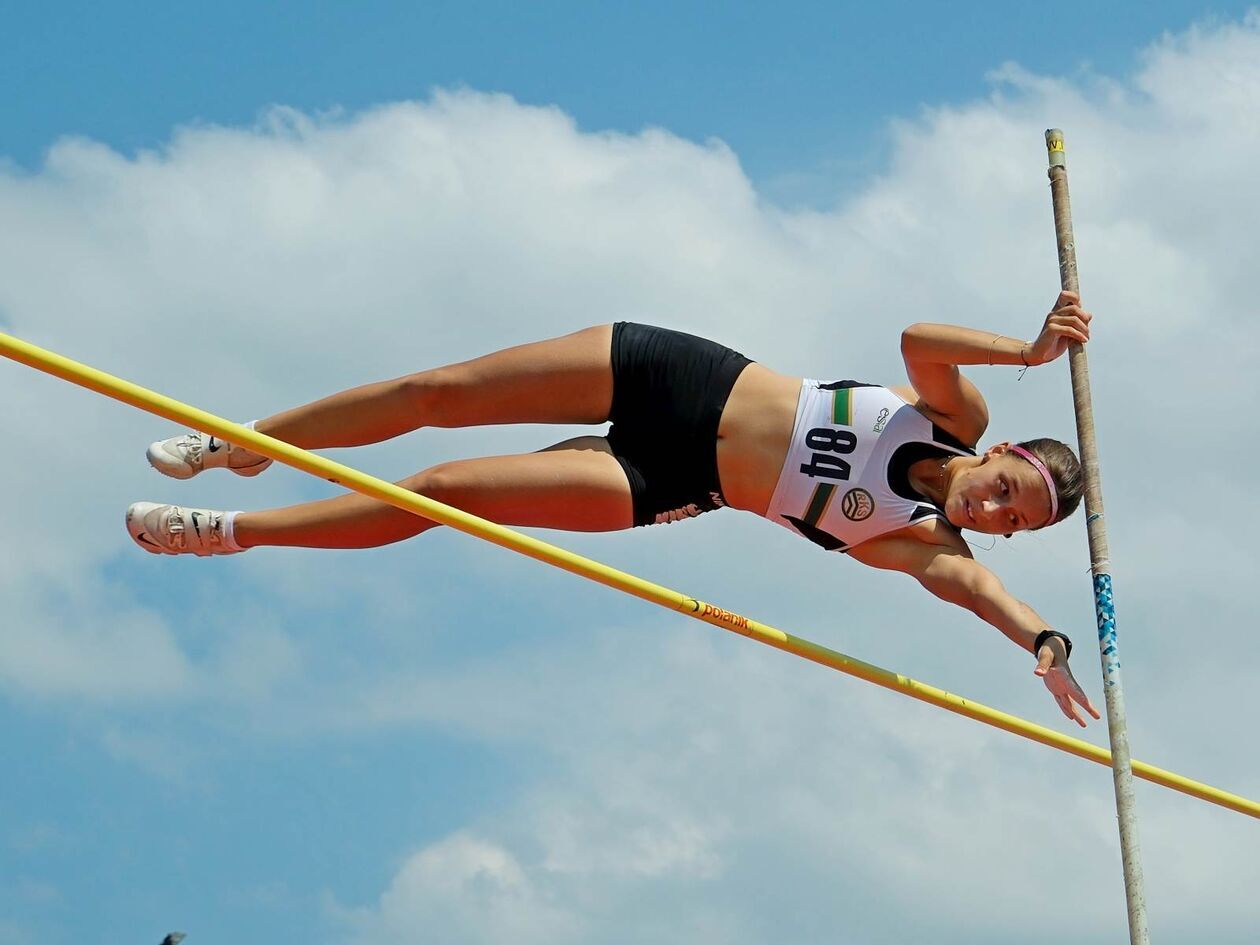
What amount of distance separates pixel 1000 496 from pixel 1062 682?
2.47 ft

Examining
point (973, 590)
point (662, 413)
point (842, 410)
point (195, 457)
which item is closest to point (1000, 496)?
point (973, 590)

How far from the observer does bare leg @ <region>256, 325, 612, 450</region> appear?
7.35 meters

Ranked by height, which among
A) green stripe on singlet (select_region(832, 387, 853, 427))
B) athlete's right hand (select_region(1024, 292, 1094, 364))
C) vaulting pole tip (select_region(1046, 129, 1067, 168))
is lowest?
green stripe on singlet (select_region(832, 387, 853, 427))

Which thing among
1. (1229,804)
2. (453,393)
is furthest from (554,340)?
(1229,804)

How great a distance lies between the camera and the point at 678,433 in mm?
7477

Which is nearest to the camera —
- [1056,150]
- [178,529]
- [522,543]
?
[522,543]

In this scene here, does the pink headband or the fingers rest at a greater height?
the pink headband

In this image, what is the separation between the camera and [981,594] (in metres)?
7.41

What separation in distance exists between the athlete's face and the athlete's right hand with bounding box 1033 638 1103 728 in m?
0.50

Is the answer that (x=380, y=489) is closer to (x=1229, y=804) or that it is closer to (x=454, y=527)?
(x=454, y=527)

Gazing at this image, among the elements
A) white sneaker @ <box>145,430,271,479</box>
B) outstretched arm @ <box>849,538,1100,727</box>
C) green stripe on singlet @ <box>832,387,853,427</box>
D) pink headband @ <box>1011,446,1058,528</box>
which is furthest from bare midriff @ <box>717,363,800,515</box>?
white sneaker @ <box>145,430,271,479</box>

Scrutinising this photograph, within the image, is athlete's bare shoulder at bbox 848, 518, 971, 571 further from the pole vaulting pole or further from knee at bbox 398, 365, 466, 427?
knee at bbox 398, 365, 466, 427

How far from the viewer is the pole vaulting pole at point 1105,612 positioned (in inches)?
293

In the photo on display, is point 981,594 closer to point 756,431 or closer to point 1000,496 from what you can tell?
point 1000,496
